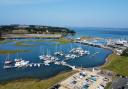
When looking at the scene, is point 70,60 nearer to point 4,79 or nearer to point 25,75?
point 25,75

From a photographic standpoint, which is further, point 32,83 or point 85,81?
point 85,81

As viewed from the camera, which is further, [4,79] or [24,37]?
[24,37]

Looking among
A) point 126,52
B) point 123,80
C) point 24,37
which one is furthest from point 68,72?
point 24,37

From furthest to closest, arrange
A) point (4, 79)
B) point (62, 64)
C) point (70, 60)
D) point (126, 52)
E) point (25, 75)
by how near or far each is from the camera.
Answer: point (126, 52) < point (70, 60) < point (62, 64) < point (25, 75) < point (4, 79)

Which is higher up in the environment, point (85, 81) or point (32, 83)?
point (85, 81)

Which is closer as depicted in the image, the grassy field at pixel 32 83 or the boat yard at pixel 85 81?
the grassy field at pixel 32 83

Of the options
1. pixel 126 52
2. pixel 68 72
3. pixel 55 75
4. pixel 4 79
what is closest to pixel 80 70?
pixel 68 72

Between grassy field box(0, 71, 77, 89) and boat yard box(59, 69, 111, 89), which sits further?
boat yard box(59, 69, 111, 89)

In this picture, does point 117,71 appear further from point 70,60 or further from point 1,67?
point 1,67

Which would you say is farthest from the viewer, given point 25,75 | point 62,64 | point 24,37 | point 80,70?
point 24,37
